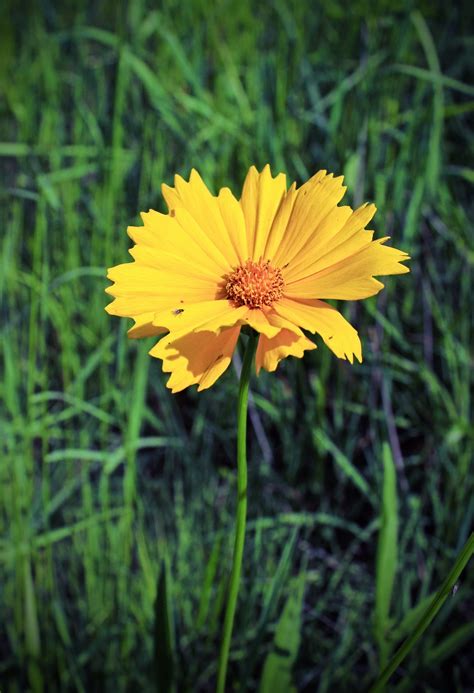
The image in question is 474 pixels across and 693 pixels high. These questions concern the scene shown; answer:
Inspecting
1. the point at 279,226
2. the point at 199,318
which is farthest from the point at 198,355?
the point at 279,226

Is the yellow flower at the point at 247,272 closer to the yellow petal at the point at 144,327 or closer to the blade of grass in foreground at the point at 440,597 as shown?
the yellow petal at the point at 144,327

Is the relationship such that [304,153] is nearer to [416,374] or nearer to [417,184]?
[417,184]

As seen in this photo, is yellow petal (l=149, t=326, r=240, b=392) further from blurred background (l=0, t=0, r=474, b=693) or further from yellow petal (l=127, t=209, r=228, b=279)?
blurred background (l=0, t=0, r=474, b=693)

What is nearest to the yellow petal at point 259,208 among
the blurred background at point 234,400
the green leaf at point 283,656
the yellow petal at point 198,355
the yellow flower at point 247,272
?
the yellow flower at point 247,272

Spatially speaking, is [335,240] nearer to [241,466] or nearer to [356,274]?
[356,274]

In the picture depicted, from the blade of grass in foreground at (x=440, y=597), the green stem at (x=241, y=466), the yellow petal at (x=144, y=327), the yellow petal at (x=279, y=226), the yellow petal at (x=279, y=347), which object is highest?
the yellow petal at (x=279, y=226)

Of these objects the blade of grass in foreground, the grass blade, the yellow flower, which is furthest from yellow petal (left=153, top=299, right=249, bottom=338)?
the grass blade

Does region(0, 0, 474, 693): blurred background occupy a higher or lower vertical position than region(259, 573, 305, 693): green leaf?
higher
